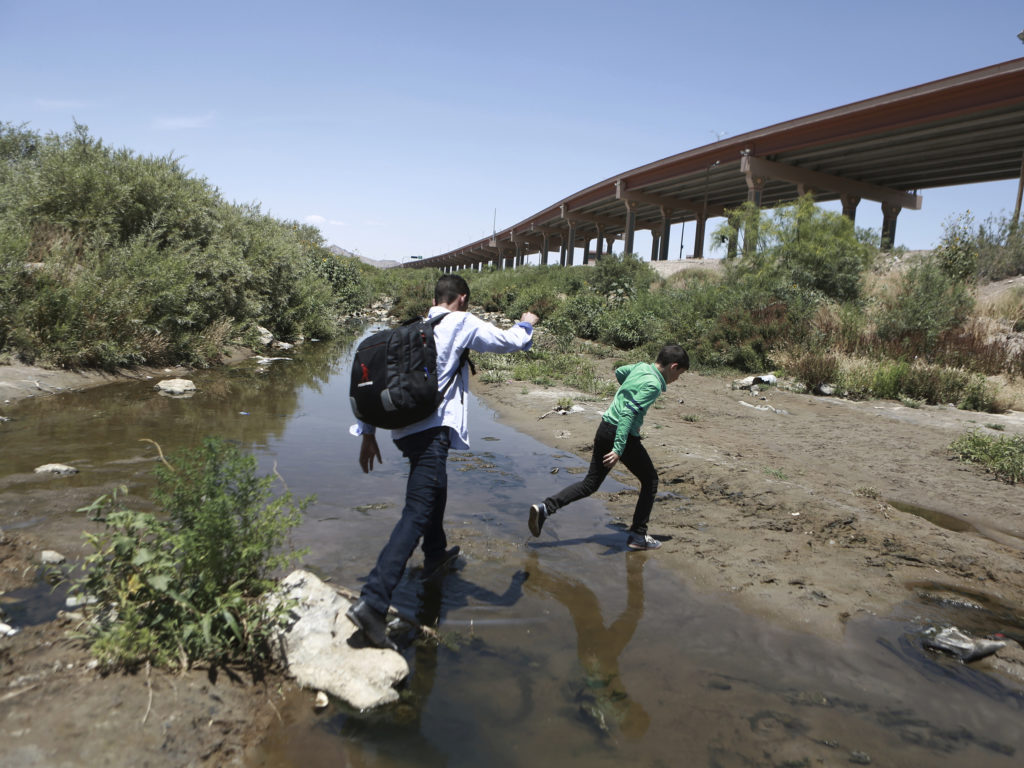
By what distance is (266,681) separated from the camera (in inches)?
107

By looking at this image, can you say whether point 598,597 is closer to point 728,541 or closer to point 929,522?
point 728,541

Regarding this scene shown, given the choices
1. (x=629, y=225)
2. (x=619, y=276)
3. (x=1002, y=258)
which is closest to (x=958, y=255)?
(x=1002, y=258)

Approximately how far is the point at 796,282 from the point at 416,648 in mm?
16935

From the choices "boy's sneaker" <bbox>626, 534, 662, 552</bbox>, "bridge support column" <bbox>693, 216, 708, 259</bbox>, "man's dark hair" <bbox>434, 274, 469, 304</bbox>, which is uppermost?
"bridge support column" <bbox>693, 216, 708, 259</bbox>

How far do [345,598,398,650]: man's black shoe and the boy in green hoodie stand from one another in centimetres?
188

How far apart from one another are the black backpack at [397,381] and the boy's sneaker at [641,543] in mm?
2523

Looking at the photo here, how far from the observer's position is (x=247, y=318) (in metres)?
16.1

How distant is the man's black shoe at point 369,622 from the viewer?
2840mm

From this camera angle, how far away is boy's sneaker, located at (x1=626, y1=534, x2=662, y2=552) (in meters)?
4.92

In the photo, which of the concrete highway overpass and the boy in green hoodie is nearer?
the boy in green hoodie

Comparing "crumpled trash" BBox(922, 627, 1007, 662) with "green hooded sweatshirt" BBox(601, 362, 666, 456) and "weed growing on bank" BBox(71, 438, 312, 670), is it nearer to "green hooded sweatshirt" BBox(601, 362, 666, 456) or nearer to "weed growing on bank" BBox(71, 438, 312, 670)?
"green hooded sweatshirt" BBox(601, 362, 666, 456)

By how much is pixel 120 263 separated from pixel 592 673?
40.1ft

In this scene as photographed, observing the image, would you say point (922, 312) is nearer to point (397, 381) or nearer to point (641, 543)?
point (641, 543)

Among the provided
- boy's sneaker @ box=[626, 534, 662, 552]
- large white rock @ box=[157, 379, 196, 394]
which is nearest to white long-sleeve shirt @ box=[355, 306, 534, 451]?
boy's sneaker @ box=[626, 534, 662, 552]
